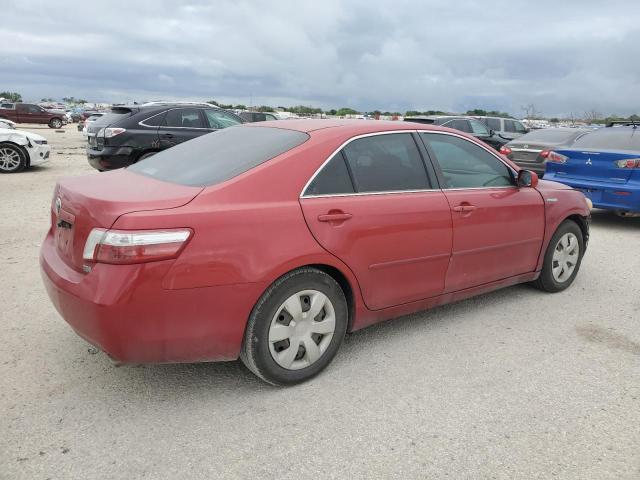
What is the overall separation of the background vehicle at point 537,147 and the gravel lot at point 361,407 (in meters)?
6.81

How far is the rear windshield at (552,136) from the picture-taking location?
11.3 m

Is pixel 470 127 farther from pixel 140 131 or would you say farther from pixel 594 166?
pixel 140 131

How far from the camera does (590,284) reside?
17.6 ft

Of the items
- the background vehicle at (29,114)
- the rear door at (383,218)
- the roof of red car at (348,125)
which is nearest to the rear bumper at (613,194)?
the roof of red car at (348,125)

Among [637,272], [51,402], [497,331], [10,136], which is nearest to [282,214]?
[51,402]

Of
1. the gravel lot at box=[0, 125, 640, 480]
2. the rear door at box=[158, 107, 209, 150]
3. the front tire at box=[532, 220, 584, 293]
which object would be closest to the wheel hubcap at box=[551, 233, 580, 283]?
the front tire at box=[532, 220, 584, 293]

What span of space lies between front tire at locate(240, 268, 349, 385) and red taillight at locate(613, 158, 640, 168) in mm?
6324

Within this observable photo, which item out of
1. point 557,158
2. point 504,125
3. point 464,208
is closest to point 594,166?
point 557,158

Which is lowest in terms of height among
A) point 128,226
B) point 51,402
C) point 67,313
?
point 51,402

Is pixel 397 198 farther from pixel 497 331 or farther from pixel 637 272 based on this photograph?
pixel 637 272

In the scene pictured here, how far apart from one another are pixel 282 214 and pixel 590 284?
3.76m

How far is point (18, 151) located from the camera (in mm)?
12539

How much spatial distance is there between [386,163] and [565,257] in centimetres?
236

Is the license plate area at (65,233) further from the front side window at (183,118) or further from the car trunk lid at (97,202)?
the front side window at (183,118)
